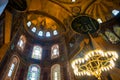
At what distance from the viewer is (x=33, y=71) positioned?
15102 mm

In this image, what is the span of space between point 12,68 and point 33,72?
1827mm

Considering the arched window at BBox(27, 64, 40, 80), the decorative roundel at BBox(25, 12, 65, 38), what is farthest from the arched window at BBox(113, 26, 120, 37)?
the arched window at BBox(27, 64, 40, 80)

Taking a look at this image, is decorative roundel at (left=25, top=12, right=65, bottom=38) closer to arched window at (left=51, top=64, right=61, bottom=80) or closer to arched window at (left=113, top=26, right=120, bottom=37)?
arched window at (left=51, top=64, right=61, bottom=80)

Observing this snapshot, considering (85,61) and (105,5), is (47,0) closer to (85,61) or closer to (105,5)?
(105,5)

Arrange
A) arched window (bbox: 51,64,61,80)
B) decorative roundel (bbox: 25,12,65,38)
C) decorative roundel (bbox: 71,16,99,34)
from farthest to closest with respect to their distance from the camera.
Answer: decorative roundel (bbox: 25,12,65,38) < arched window (bbox: 51,64,61,80) < decorative roundel (bbox: 71,16,99,34)

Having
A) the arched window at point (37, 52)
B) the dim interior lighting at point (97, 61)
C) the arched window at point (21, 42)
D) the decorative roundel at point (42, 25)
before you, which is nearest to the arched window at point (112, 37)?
the decorative roundel at point (42, 25)

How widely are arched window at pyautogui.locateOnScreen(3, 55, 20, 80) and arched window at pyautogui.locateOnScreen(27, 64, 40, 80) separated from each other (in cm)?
108

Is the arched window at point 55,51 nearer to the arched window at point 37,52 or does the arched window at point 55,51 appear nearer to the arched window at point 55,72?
the arched window at point 37,52

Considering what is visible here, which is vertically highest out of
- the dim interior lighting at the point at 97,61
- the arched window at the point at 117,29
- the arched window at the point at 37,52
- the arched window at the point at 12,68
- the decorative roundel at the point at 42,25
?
the decorative roundel at the point at 42,25

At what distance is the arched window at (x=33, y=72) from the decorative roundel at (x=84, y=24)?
4238 mm

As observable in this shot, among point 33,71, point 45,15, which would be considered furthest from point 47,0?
point 33,71

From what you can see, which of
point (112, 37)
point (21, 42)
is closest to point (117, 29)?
point (112, 37)

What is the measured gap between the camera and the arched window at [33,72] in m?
14.5

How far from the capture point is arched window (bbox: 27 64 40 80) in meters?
14.5
